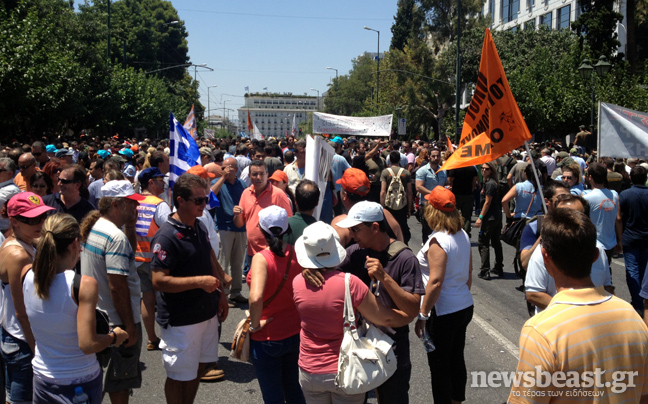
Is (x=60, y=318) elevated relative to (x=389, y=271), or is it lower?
lower

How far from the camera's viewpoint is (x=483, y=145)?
5281 mm

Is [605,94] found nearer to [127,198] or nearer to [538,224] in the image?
[538,224]

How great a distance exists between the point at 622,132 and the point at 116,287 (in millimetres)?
6287

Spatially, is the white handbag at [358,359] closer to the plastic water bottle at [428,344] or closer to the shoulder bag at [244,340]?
the shoulder bag at [244,340]

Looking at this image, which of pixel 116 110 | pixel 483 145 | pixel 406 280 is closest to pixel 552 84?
pixel 116 110

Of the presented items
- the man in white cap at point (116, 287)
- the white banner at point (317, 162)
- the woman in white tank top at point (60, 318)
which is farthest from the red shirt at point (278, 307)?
the white banner at point (317, 162)

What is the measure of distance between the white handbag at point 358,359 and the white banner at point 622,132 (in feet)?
17.1

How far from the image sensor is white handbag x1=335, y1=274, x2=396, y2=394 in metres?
3.18

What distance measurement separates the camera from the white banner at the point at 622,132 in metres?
7.09

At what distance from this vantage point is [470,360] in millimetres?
5738

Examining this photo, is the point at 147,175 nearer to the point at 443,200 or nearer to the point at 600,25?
the point at 443,200

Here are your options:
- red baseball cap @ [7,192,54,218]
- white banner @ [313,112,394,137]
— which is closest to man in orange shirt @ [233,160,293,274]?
red baseball cap @ [7,192,54,218]

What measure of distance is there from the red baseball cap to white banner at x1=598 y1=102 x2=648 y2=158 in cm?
634

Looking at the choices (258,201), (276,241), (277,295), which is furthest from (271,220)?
(258,201)
